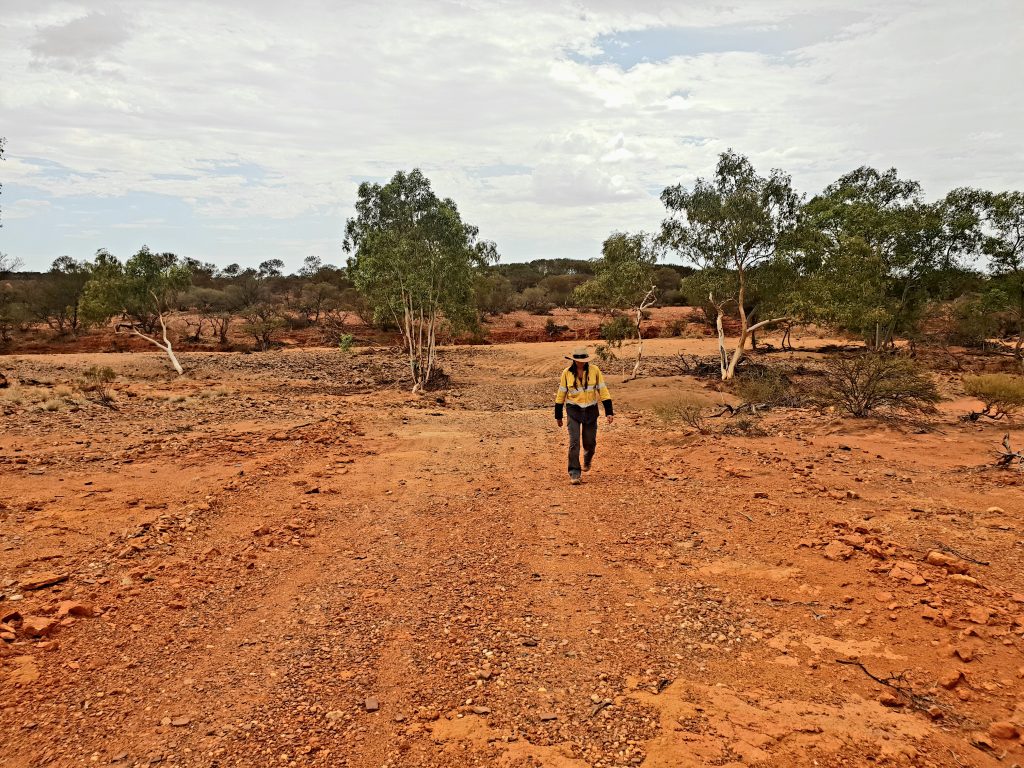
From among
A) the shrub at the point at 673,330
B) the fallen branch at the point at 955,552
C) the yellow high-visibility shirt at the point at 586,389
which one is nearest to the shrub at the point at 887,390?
the yellow high-visibility shirt at the point at 586,389

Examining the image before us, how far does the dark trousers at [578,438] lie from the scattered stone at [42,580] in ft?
18.6

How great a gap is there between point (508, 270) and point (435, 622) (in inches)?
2623

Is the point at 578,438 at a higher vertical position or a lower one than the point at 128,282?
lower

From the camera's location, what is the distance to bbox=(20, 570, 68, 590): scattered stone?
469 cm

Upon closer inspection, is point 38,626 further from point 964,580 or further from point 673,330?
point 673,330

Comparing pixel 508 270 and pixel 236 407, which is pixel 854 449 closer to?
pixel 236 407

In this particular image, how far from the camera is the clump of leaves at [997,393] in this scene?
11156 millimetres

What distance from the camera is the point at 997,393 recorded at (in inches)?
483

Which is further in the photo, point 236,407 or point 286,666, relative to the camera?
point 236,407

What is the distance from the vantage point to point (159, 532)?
6.06 metres

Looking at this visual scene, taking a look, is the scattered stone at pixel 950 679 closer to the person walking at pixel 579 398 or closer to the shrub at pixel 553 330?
the person walking at pixel 579 398

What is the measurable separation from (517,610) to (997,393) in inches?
504

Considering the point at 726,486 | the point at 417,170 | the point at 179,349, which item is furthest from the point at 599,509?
the point at 179,349

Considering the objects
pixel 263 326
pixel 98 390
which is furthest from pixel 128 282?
pixel 263 326
